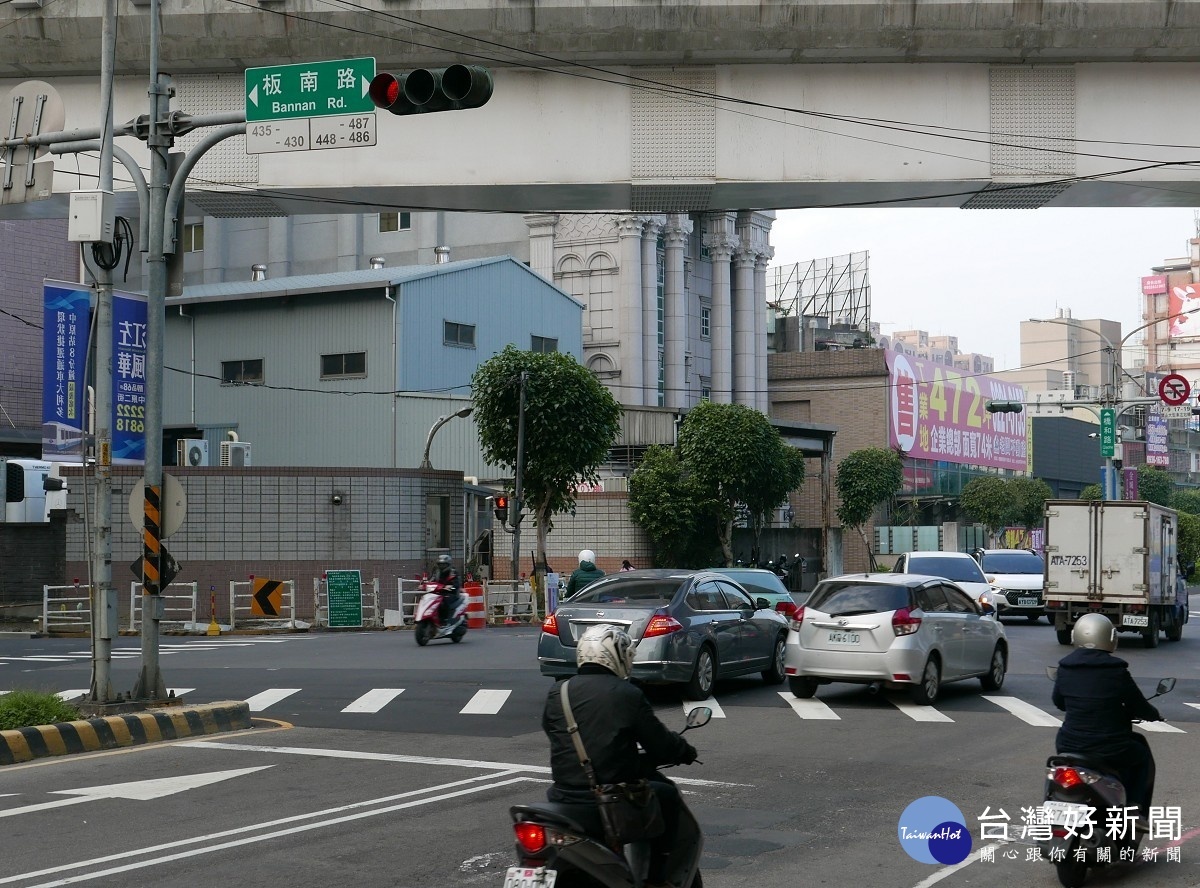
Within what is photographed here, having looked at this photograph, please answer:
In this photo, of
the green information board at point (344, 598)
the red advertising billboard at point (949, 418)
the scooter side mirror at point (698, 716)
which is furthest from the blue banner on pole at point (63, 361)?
the red advertising billboard at point (949, 418)

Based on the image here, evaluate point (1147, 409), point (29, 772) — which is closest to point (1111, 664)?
point (29, 772)

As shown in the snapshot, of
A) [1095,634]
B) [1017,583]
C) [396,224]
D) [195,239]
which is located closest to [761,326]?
[396,224]

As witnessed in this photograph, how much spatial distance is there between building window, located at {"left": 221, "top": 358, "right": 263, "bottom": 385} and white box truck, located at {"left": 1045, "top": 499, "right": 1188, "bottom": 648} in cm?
2985

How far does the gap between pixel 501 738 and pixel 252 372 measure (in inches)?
1485

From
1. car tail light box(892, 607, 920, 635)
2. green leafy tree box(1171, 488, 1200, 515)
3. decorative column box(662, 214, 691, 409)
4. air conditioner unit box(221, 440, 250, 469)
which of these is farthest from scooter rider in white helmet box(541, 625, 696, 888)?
green leafy tree box(1171, 488, 1200, 515)

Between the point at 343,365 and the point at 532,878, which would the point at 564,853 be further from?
the point at 343,365

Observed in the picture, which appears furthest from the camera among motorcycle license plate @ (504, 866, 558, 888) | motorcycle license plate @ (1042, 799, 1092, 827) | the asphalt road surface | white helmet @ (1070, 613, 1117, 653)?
the asphalt road surface

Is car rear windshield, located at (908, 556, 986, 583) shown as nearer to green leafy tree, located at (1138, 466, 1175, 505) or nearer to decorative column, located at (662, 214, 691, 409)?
decorative column, located at (662, 214, 691, 409)

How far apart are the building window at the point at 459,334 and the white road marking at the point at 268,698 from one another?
31862 mm

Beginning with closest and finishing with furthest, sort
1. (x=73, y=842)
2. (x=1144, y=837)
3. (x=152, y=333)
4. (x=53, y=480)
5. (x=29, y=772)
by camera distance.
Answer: (x=1144, y=837) < (x=73, y=842) < (x=29, y=772) < (x=152, y=333) < (x=53, y=480)

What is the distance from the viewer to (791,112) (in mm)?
13852

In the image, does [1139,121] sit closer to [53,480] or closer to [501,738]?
[501,738]

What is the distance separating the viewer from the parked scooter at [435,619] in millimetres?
26500

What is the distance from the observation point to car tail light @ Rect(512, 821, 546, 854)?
5465 millimetres
